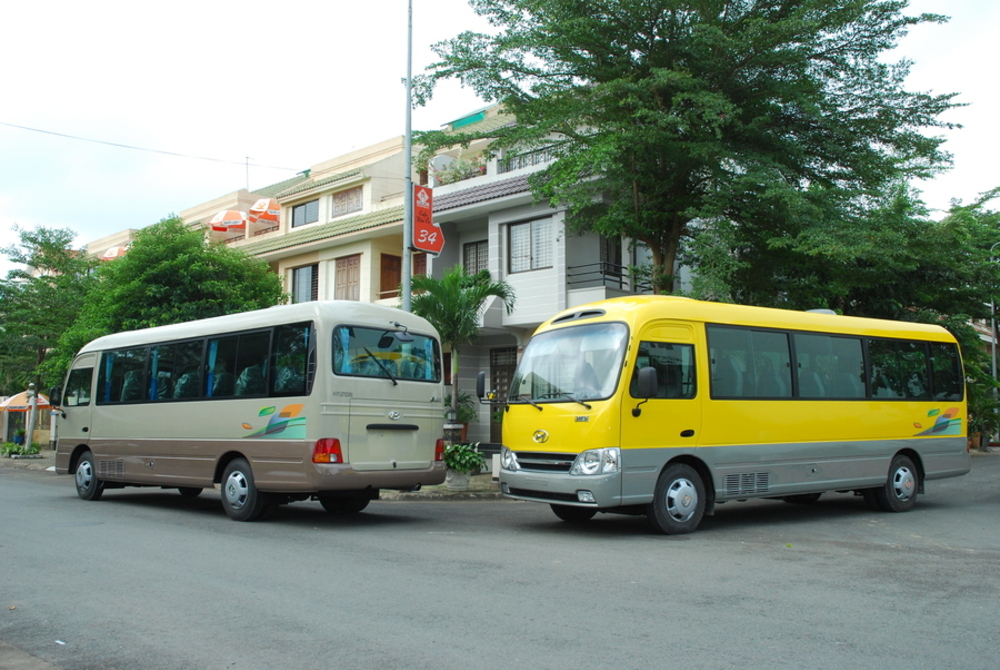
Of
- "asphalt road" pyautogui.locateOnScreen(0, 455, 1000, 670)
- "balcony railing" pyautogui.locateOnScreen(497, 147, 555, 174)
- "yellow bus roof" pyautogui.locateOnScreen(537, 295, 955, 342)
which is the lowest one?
"asphalt road" pyautogui.locateOnScreen(0, 455, 1000, 670)

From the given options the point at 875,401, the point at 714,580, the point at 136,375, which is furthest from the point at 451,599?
the point at 136,375

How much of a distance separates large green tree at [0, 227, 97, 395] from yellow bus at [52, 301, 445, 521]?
16615mm

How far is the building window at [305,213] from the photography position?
3528 centimetres

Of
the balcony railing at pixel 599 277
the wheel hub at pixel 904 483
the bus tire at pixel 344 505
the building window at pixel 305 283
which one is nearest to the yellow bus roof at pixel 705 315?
the wheel hub at pixel 904 483

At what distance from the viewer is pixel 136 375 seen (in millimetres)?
14945

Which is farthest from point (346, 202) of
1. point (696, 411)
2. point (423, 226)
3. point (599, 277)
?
point (696, 411)

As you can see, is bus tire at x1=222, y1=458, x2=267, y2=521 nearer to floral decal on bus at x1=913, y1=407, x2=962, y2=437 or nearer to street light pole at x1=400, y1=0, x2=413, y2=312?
street light pole at x1=400, y1=0, x2=413, y2=312

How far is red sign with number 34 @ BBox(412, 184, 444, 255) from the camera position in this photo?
18.2 metres

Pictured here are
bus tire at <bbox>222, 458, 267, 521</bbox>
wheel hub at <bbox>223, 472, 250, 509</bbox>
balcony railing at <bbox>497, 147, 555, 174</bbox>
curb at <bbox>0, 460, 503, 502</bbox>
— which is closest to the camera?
bus tire at <bbox>222, 458, 267, 521</bbox>

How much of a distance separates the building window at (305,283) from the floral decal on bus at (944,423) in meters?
23.1

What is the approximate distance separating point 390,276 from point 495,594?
24.6 meters

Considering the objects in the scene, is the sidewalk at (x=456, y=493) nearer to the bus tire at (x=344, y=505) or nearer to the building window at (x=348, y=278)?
the bus tire at (x=344, y=505)

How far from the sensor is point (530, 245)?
81.1 feet

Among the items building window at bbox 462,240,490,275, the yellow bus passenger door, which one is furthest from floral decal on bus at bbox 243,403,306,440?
building window at bbox 462,240,490,275
